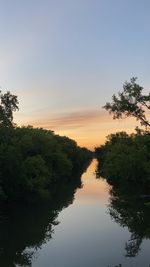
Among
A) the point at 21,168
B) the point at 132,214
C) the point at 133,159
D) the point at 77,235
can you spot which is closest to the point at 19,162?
the point at 21,168

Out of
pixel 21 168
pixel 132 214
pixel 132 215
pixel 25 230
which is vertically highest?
pixel 21 168

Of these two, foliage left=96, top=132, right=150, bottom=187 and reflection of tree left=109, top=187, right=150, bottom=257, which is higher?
foliage left=96, top=132, right=150, bottom=187

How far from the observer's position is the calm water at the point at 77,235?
32.5 metres

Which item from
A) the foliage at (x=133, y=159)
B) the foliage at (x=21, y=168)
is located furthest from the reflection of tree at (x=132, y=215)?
the foliage at (x=21, y=168)

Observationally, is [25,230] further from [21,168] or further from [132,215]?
[21,168]

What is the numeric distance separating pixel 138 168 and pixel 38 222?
2351 centimetres

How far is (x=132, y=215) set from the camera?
53.1m

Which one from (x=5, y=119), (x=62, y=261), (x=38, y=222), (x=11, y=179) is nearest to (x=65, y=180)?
(x=5, y=119)

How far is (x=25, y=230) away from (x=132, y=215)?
1350cm

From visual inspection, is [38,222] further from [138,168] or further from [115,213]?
[138,168]

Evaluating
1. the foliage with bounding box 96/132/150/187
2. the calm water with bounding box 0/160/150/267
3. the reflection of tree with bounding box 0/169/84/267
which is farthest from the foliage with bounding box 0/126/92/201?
the foliage with bounding box 96/132/150/187

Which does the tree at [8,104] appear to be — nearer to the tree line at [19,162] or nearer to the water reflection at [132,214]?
the tree line at [19,162]

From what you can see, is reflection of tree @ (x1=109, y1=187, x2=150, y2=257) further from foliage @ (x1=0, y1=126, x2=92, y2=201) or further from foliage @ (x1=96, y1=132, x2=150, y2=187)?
foliage @ (x1=0, y1=126, x2=92, y2=201)

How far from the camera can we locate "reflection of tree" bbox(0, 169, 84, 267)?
34.6 meters
